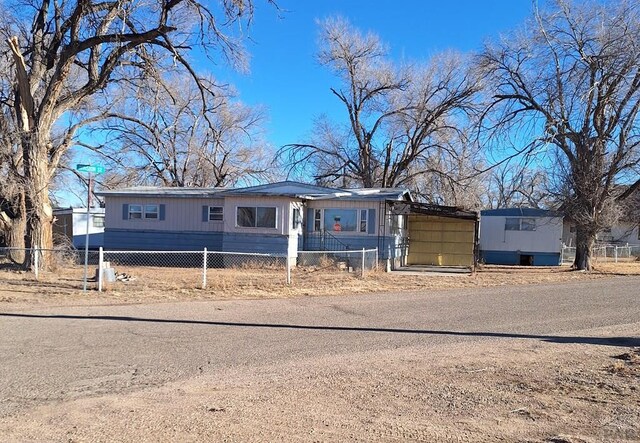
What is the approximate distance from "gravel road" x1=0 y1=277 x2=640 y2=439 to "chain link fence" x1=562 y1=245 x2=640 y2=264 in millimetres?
20181

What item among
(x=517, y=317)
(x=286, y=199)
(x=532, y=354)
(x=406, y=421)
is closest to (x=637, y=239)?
(x=286, y=199)

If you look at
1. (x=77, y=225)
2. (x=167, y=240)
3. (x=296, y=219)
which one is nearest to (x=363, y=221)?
(x=296, y=219)

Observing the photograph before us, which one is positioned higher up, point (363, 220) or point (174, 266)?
point (363, 220)

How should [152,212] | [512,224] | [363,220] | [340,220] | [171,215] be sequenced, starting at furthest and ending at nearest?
[512,224] → [152,212] → [171,215] → [340,220] → [363,220]

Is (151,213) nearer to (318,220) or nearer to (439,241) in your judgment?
(318,220)

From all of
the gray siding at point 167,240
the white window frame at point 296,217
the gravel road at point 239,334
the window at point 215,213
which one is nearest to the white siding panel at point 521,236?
the white window frame at point 296,217

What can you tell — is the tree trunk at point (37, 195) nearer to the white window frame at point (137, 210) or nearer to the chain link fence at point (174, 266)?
the chain link fence at point (174, 266)

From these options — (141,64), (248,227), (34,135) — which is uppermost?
(141,64)

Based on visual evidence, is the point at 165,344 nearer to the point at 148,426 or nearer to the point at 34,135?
the point at 148,426

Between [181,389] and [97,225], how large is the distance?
29859 mm

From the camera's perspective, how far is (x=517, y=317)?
10742mm

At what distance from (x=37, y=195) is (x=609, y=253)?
3325 cm

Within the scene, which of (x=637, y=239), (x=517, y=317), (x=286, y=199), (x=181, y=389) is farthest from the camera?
(x=637, y=239)

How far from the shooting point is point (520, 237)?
2911 centimetres
